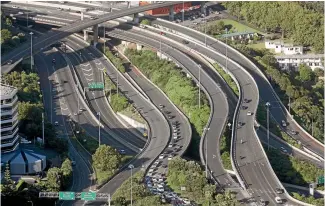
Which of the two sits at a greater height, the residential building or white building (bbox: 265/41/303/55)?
white building (bbox: 265/41/303/55)

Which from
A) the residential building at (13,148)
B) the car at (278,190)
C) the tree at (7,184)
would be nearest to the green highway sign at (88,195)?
the tree at (7,184)

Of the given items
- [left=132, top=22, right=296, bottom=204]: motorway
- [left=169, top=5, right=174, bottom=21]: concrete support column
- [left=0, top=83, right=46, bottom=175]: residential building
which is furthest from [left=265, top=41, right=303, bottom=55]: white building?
[left=0, top=83, right=46, bottom=175]: residential building

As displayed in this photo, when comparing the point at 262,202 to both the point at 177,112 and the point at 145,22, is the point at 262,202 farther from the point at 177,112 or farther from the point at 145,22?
the point at 145,22

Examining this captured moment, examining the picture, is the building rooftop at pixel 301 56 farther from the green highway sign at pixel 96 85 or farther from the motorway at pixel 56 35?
the green highway sign at pixel 96 85

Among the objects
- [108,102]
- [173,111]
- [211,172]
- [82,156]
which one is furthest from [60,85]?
[211,172]

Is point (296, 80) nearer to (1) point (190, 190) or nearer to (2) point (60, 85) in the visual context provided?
(2) point (60, 85)

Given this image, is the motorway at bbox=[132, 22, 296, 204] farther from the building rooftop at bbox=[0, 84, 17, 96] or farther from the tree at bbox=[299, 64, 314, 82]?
the building rooftop at bbox=[0, 84, 17, 96]
